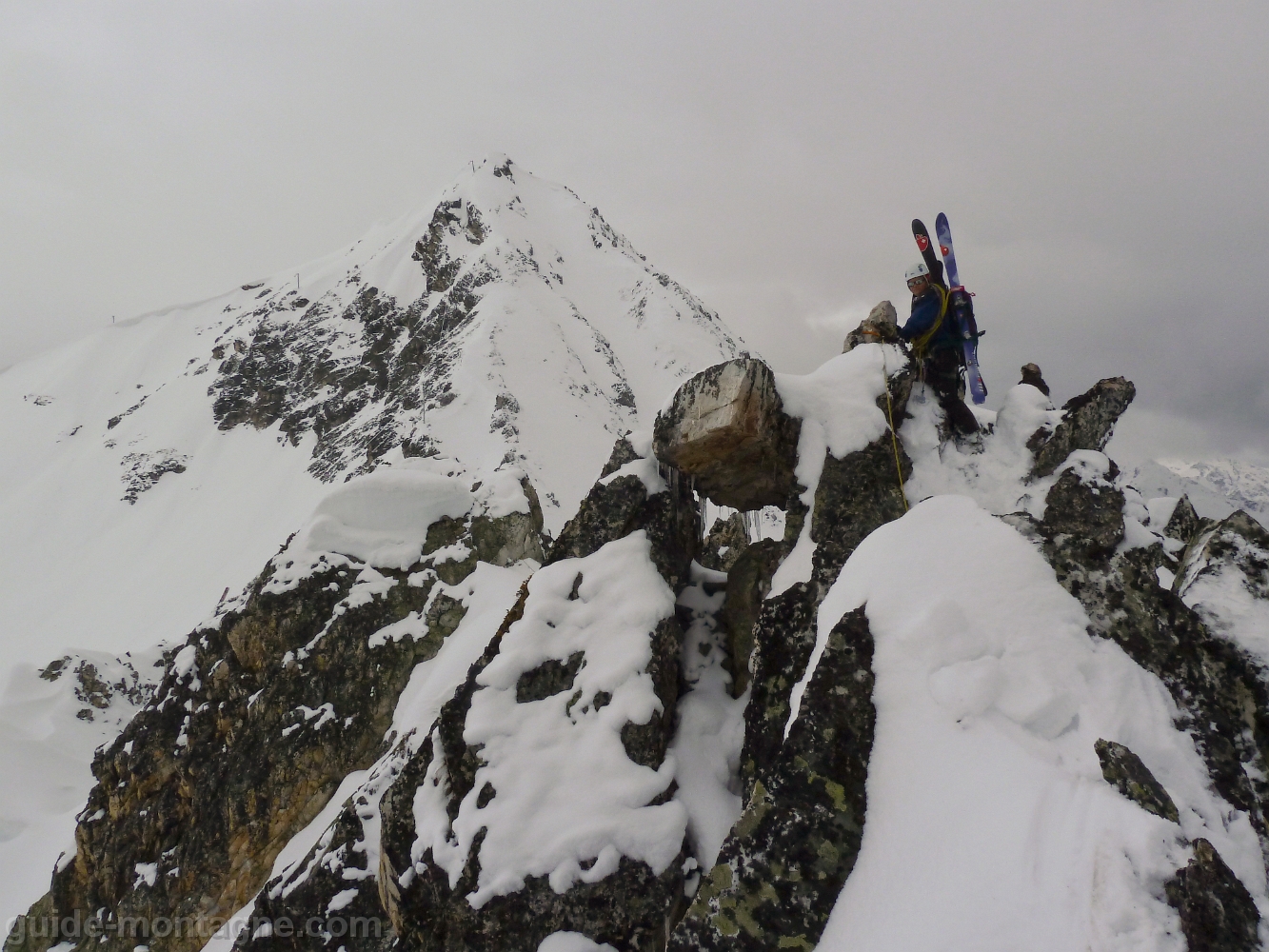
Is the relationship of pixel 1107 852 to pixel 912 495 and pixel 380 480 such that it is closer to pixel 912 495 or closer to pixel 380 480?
pixel 912 495

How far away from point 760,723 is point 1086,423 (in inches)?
237

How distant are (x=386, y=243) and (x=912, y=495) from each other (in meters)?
93.0

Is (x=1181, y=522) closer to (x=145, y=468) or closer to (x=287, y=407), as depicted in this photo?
(x=287, y=407)

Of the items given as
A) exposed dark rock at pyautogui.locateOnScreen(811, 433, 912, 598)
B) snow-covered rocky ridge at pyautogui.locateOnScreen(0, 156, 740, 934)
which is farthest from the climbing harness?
snow-covered rocky ridge at pyautogui.locateOnScreen(0, 156, 740, 934)

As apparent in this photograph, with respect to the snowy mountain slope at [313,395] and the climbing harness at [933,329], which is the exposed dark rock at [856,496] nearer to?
the climbing harness at [933,329]

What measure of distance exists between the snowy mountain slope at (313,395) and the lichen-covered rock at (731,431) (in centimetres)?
2875

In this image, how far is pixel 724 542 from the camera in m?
14.3

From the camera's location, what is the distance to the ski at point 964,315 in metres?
8.91

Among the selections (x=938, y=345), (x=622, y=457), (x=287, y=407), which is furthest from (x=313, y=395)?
(x=938, y=345)

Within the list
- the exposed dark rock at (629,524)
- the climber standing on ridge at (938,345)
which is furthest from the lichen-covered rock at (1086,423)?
the exposed dark rock at (629,524)

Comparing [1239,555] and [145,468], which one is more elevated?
[145,468]

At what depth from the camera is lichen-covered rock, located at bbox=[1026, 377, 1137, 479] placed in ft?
27.1

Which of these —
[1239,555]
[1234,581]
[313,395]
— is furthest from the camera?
[313,395]

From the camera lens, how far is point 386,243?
285 feet
